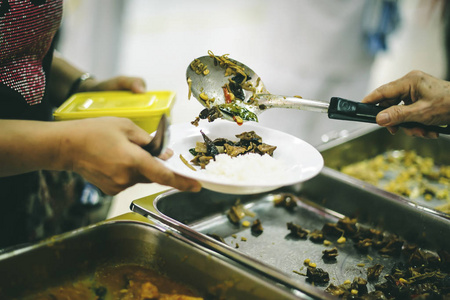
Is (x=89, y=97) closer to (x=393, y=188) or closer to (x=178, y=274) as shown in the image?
(x=178, y=274)

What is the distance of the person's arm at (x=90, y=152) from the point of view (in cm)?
104

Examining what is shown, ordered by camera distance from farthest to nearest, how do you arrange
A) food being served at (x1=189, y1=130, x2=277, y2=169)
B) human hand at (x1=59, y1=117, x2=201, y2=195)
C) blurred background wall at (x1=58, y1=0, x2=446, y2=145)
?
blurred background wall at (x1=58, y1=0, x2=446, y2=145) → food being served at (x1=189, y1=130, x2=277, y2=169) → human hand at (x1=59, y1=117, x2=201, y2=195)

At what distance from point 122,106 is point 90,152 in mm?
704

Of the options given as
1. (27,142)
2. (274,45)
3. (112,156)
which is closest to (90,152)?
(112,156)

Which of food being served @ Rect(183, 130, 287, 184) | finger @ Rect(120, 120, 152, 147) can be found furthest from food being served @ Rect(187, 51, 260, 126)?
finger @ Rect(120, 120, 152, 147)

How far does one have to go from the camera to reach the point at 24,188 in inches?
63.7

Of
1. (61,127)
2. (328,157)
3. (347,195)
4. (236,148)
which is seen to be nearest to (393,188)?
(328,157)

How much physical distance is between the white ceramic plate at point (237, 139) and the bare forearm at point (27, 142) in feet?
1.02

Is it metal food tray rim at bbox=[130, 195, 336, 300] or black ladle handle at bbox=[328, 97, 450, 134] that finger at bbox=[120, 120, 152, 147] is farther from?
black ladle handle at bbox=[328, 97, 450, 134]

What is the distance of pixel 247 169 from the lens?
118cm

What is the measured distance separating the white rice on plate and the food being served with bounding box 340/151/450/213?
49.0 inches

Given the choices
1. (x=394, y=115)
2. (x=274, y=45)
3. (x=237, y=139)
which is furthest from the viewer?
(x=274, y=45)

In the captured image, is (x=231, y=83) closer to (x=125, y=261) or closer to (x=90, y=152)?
(x=90, y=152)

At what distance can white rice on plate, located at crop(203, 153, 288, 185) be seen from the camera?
112cm
